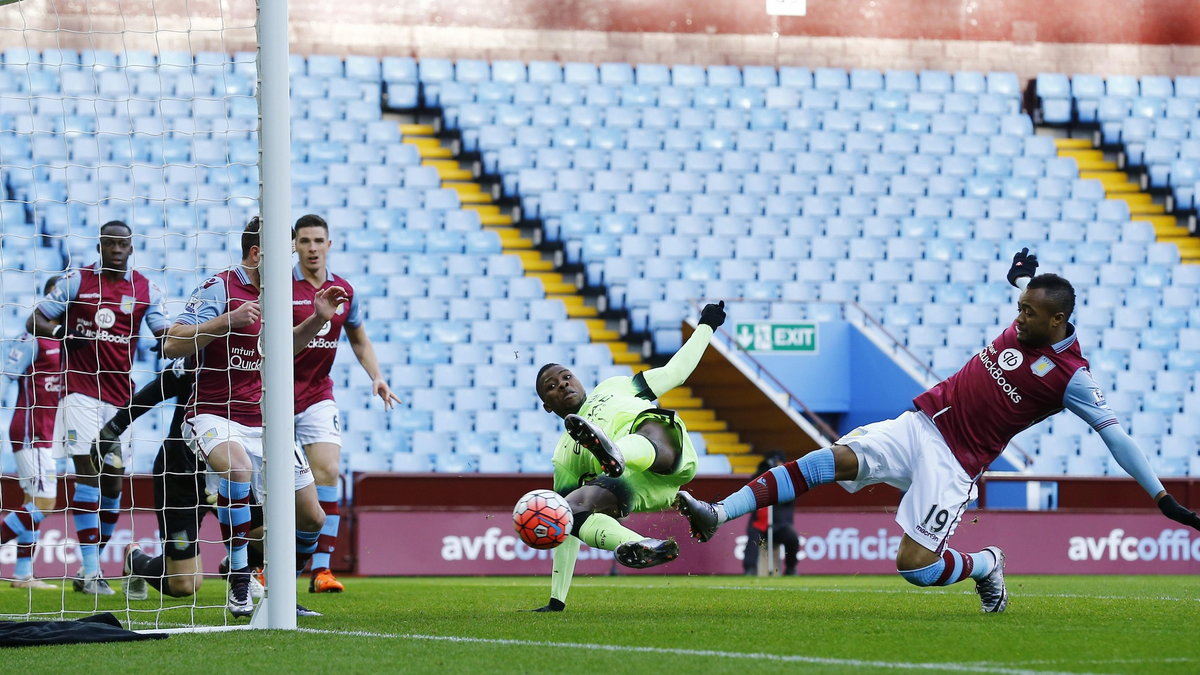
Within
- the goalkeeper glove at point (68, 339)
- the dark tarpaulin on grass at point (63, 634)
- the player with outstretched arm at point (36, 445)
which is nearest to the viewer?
the dark tarpaulin on grass at point (63, 634)

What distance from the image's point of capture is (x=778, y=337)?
17.0 metres

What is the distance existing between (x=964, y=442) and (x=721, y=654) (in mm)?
2281

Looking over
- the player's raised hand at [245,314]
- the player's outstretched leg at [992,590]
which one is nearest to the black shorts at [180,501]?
the player's raised hand at [245,314]

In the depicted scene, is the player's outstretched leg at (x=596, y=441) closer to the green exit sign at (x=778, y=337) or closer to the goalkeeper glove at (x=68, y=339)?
the goalkeeper glove at (x=68, y=339)

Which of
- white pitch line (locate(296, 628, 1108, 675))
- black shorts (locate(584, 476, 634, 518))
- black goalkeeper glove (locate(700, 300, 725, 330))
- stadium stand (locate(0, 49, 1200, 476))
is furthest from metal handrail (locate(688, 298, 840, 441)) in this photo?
white pitch line (locate(296, 628, 1108, 675))

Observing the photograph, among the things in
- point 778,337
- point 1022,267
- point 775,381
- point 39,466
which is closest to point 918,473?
point 1022,267

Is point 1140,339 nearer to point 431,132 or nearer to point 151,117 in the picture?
point 431,132

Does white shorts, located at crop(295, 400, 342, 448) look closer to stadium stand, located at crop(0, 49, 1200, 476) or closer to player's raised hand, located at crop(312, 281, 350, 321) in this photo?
player's raised hand, located at crop(312, 281, 350, 321)

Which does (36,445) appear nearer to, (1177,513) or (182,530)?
(182,530)

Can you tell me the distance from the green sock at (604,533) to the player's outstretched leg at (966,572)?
120 centimetres

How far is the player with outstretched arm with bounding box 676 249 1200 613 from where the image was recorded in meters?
6.47

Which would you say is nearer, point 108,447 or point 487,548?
point 108,447

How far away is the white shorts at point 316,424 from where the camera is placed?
26.4 feet

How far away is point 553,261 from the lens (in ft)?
61.3
